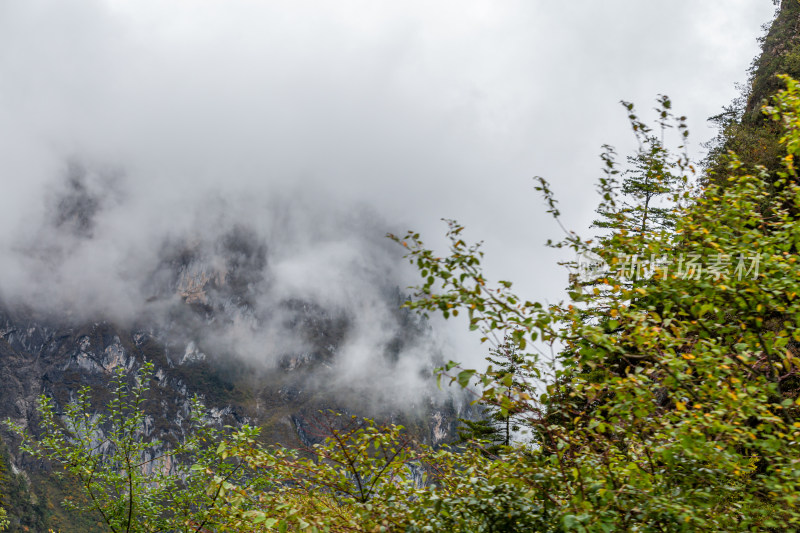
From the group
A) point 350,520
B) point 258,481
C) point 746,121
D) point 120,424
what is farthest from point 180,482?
point 746,121

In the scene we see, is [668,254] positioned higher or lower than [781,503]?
higher

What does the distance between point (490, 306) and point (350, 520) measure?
2.81 metres

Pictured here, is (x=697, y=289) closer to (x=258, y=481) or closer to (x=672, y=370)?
(x=672, y=370)

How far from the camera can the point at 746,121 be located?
119 ft
